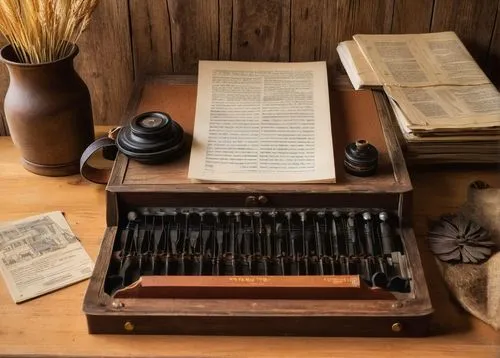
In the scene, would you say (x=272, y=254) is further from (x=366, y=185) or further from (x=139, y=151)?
(x=139, y=151)

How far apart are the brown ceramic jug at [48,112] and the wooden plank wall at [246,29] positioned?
206mm

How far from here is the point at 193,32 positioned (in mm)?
1515

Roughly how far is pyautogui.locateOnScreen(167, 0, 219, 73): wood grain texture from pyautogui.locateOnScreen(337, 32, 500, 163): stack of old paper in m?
0.29

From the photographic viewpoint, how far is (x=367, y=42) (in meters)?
1.48

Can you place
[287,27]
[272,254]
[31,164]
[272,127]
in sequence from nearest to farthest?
[272,254] < [272,127] < [31,164] < [287,27]

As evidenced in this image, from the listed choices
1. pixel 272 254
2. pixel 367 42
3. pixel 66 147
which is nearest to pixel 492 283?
pixel 272 254

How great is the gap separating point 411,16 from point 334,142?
0.41 metres

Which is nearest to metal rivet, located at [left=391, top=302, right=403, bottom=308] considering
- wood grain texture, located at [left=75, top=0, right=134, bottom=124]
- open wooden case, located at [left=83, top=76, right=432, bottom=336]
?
open wooden case, located at [left=83, top=76, right=432, bottom=336]

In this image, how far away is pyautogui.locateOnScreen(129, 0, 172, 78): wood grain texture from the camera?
1.48m

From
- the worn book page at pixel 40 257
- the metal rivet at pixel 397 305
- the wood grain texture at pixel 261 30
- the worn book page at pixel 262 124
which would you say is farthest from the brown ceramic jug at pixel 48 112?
the metal rivet at pixel 397 305

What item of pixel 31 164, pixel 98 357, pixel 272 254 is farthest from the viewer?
pixel 31 164

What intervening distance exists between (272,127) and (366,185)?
9.2 inches

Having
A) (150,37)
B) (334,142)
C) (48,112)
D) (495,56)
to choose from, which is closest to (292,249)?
(334,142)

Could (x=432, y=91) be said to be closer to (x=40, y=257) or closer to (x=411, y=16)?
(x=411, y=16)
